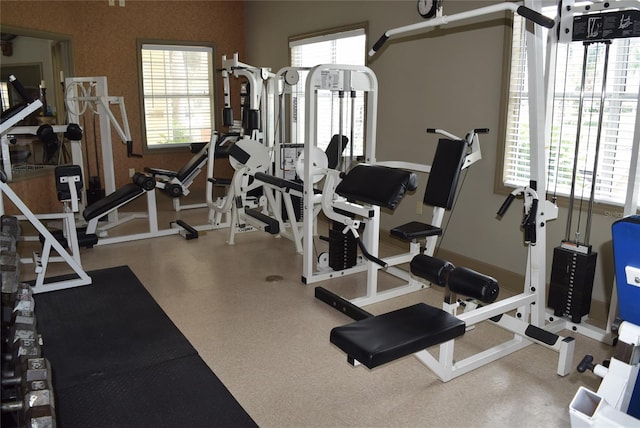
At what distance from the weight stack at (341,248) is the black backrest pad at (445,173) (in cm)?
82

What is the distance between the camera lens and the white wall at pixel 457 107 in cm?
340

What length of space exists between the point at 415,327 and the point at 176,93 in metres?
5.32

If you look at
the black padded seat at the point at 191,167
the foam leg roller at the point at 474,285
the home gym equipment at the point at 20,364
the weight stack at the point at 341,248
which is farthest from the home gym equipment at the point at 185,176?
the foam leg roller at the point at 474,285

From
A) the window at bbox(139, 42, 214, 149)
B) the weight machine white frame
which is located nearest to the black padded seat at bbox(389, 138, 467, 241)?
the weight machine white frame

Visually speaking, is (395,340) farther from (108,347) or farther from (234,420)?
(108,347)

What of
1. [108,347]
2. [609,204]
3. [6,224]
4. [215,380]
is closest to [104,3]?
[6,224]

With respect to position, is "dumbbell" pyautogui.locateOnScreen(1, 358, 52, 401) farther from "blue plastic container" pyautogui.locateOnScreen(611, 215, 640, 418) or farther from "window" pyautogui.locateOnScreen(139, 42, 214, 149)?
"window" pyautogui.locateOnScreen(139, 42, 214, 149)

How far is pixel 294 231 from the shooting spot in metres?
4.23

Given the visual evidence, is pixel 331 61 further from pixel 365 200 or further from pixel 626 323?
pixel 626 323

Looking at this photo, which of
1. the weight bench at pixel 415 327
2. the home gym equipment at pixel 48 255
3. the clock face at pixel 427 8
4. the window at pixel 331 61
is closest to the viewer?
the weight bench at pixel 415 327

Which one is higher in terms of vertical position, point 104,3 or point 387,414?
point 104,3

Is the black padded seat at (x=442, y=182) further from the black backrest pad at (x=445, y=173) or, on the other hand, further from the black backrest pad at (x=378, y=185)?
the black backrest pad at (x=378, y=185)

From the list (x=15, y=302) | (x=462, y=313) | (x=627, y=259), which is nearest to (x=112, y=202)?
(x=15, y=302)

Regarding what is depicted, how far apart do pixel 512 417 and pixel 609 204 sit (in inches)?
57.5
